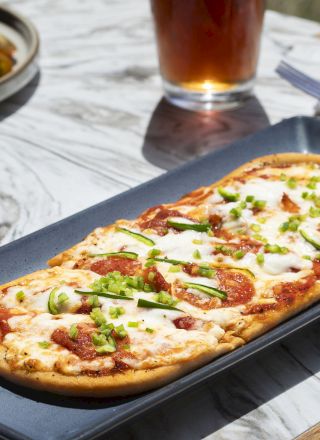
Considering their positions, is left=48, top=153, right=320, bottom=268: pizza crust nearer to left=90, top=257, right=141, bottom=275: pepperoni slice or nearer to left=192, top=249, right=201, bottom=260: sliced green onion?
left=90, top=257, right=141, bottom=275: pepperoni slice

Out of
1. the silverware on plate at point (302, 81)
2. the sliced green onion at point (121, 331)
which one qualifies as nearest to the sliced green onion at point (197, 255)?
the sliced green onion at point (121, 331)

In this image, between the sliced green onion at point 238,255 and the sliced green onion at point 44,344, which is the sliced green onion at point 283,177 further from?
the sliced green onion at point 44,344

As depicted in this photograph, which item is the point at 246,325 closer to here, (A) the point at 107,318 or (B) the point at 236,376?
(B) the point at 236,376

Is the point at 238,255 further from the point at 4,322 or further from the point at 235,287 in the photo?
the point at 4,322

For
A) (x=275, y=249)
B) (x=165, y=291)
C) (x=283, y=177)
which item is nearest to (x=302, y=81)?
(x=283, y=177)

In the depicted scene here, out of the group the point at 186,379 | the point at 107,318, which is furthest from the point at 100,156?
the point at 186,379
